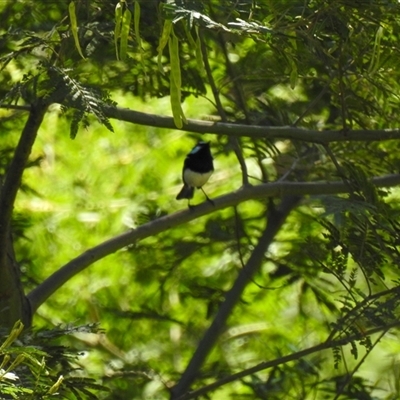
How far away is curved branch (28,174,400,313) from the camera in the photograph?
4.48 m

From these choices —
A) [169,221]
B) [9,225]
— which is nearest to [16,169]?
[9,225]

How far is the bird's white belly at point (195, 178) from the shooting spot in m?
6.77

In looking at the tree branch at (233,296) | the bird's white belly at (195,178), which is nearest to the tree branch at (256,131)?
the tree branch at (233,296)

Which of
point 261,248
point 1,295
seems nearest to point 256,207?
point 261,248

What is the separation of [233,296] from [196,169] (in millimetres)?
1554

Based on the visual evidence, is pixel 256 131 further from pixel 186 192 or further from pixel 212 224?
pixel 186 192

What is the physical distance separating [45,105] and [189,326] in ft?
8.12

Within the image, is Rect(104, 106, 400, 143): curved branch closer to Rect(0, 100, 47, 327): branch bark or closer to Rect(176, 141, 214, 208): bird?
Rect(0, 100, 47, 327): branch bark

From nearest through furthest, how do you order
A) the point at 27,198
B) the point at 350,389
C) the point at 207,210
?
the point at 207,210
the point at 350,389
the point at 27,198

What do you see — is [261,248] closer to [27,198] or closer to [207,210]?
[207,210]

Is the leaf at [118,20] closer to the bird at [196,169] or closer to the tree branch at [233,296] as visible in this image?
the tree branch at [233,296]

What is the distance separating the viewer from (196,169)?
6.79 m

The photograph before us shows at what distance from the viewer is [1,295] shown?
426cm

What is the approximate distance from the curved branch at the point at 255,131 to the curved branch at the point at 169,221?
0.39 meters
